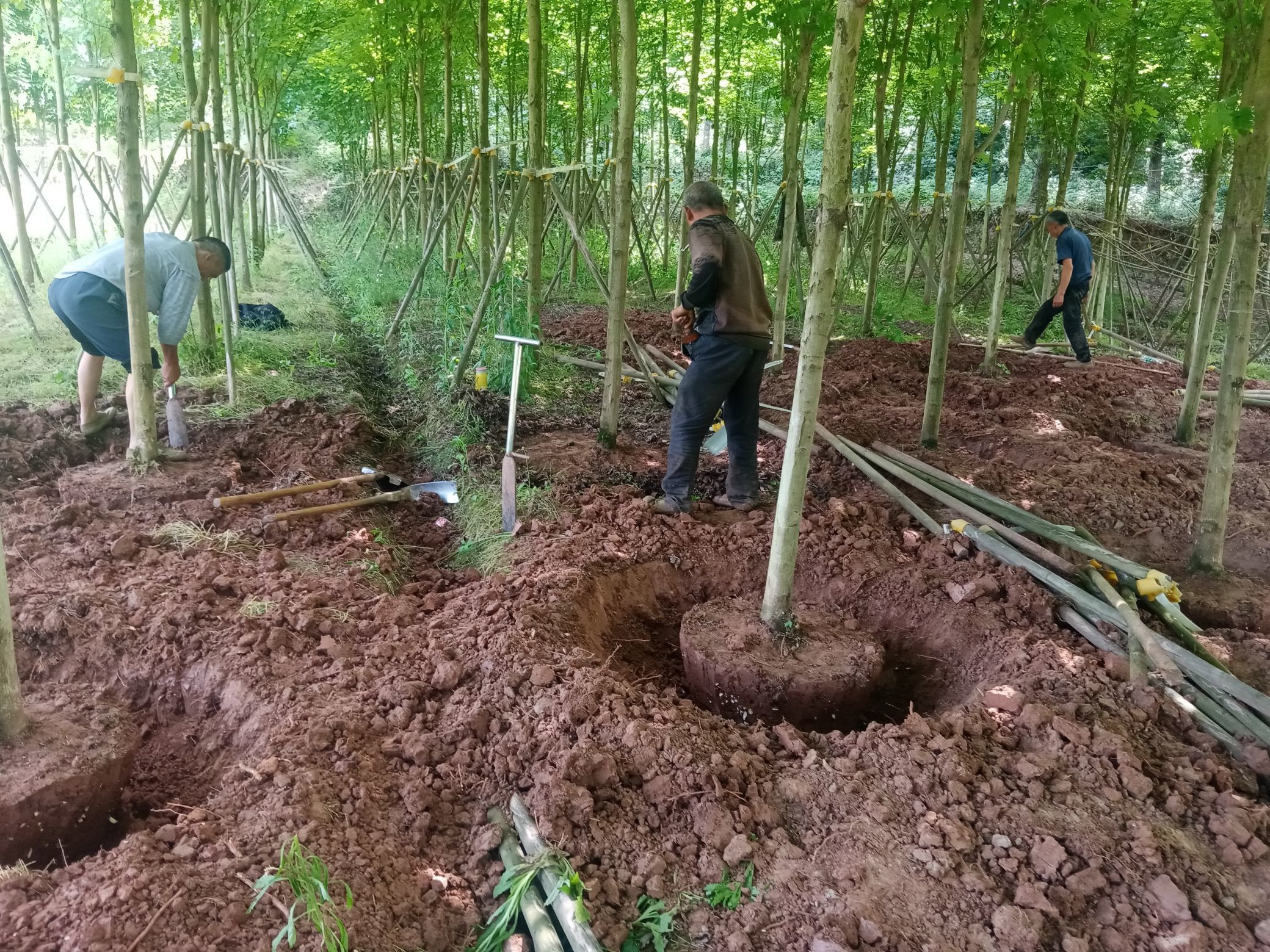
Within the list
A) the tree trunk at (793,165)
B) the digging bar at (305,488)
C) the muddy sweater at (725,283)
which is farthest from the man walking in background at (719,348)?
the tree trunk at (793,165)

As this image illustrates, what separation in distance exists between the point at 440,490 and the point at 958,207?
3758mm

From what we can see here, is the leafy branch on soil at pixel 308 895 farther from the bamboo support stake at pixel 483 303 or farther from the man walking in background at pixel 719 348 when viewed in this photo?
the bamboo support stake at pixel 483 303

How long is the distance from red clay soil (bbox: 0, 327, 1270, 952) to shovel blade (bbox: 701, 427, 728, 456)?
804mm

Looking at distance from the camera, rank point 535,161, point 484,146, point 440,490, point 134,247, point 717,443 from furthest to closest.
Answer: point 484,146
point 535,161
point 717,443
point 440,490
point 134,247

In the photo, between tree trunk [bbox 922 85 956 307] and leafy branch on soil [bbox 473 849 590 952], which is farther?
tree trunk [bbox 922 85 956 307]

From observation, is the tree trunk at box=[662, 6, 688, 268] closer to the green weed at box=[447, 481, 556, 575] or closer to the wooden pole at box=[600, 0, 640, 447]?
the wooden pole at box=[600, 0, 640, 447]

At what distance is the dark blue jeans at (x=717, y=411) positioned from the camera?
465 cm

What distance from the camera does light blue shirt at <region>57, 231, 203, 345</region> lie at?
5078mm

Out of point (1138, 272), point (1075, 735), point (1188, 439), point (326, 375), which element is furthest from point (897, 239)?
point (1075, 735)

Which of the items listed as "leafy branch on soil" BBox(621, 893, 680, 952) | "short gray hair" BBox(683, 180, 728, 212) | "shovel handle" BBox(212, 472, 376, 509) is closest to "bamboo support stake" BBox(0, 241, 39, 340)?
"shovel handle" BBox(212, 472, 376, 509)

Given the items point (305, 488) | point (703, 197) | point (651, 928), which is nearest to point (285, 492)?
point (305, 488)

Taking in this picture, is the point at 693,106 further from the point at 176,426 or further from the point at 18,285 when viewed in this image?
the point at 18,285

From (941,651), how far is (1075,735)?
3.34 ft

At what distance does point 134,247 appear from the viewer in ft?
14.7
